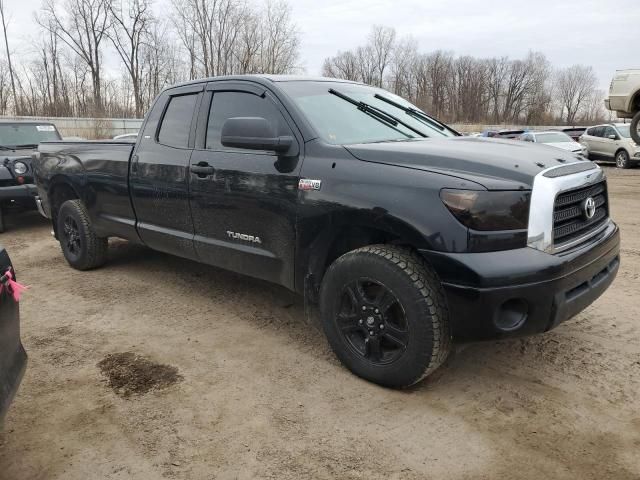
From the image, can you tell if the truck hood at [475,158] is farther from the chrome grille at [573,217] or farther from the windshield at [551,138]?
the windshield at [551,138]

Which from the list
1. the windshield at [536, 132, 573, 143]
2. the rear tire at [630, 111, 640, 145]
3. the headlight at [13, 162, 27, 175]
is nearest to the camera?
the headlight at [13, 162, 27, 175]

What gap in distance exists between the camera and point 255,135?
3.28 meters

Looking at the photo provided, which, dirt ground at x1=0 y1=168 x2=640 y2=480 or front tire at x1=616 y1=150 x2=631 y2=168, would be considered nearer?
dirt ground at x1=0 y1=168 x2=640 y2=480

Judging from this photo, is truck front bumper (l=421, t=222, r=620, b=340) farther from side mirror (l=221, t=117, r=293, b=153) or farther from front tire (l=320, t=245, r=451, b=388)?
side mirror (l=221, t=117, r=293, b=153)

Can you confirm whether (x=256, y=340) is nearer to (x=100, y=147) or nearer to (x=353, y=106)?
(x=353, y=106)

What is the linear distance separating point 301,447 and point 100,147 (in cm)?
380

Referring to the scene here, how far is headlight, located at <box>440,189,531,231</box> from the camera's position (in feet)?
8.55

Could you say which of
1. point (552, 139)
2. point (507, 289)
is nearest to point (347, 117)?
point (507, 289)

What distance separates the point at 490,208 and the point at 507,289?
40cm

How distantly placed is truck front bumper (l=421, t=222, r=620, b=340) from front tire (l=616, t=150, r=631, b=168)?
17.9 meters

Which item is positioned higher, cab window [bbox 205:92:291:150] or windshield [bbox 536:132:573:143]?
cab window [bbox 205:92:291:150]

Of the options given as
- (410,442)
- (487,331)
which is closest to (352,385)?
(410,442)

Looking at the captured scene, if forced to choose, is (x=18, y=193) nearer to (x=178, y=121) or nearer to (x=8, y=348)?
(x=178, y=121)

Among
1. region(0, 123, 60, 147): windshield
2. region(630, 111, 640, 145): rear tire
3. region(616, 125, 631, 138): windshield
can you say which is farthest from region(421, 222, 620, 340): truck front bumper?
region(616, 125, 631, 138): windshield
